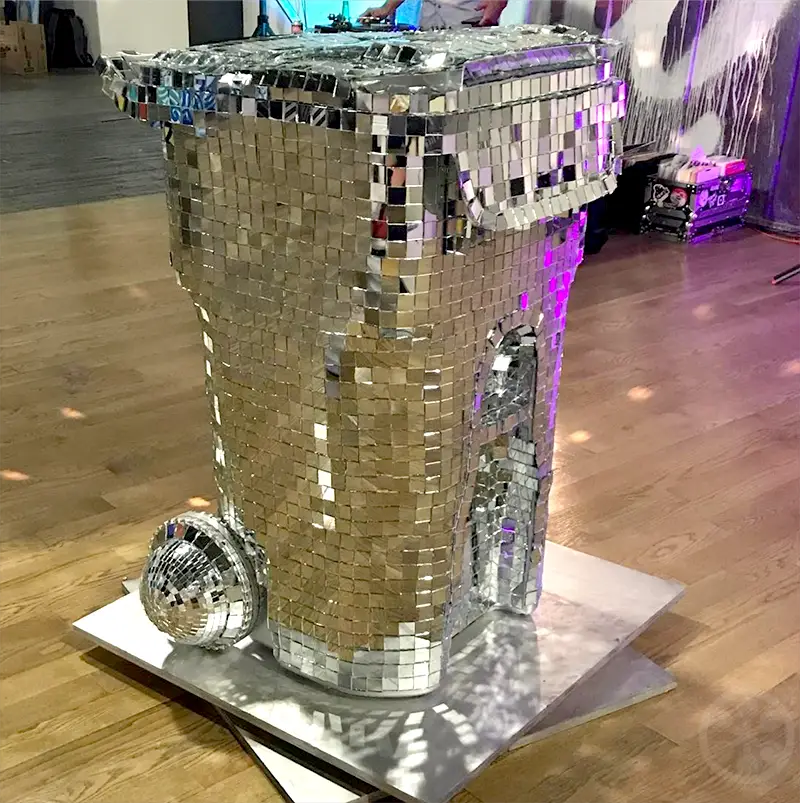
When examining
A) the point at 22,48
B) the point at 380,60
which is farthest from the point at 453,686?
the point at 22,48

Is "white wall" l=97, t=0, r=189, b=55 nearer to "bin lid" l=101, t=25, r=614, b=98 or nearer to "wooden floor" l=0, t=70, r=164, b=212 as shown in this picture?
"wooden floor" l=0, t=70, r=164, b=212

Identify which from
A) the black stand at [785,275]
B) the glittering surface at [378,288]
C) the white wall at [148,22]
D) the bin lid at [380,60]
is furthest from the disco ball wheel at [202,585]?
the white wall at [148,22]

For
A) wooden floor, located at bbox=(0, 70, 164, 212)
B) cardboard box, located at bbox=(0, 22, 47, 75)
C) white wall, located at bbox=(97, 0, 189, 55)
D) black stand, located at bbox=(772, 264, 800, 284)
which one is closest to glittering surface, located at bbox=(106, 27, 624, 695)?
black stand, located at bbox=(772, 264, 800, 284)

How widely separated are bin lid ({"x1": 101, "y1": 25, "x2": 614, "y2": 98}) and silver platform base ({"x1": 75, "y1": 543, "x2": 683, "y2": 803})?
564 millimetres

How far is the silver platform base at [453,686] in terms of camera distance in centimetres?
93

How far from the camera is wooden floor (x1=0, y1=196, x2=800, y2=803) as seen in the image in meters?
1.04

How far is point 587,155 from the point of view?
906 millimetres

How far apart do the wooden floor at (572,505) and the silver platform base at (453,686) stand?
67mm

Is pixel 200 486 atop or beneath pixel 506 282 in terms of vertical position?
beneath

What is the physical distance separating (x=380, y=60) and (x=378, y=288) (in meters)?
0.18

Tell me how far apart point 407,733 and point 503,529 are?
9.1 inches

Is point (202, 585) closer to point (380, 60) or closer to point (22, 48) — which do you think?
A: point (380, 60)

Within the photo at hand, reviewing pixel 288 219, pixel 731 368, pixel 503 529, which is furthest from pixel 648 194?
pixel 288 219

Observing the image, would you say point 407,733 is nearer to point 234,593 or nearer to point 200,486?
point 234,593
